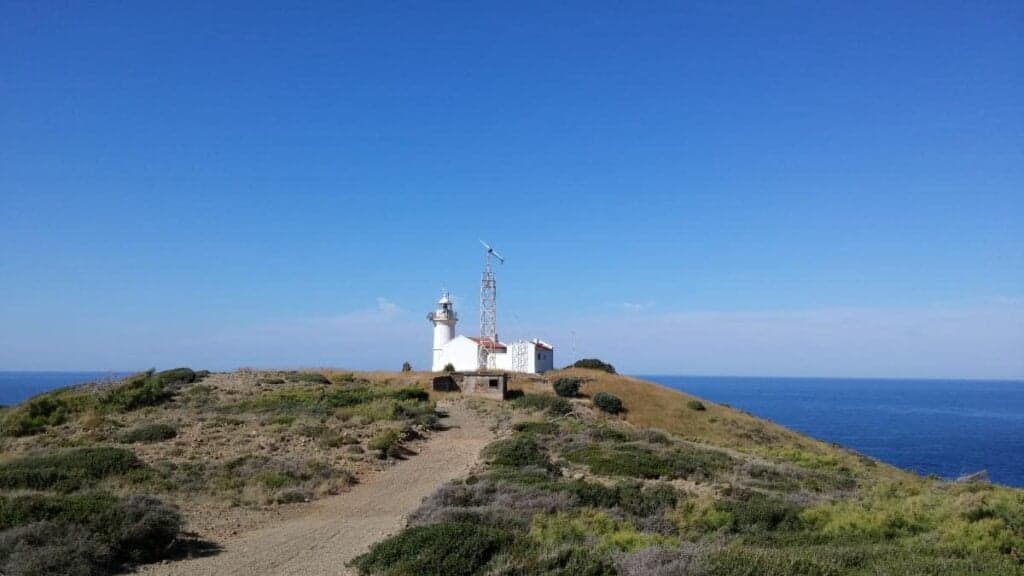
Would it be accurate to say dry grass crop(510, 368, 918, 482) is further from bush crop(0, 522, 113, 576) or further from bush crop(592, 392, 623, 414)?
bush crop(0, 522, 113, 576)

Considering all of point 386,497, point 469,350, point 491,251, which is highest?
point 491,251

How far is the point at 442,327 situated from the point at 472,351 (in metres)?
3.29

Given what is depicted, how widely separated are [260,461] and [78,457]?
3.97 metres

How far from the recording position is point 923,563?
804 cm

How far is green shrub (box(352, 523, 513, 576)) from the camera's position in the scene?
8305mm

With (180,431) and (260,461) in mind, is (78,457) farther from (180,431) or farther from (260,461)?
(180,431)

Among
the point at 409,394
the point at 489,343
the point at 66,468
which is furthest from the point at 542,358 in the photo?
the point at 66,468

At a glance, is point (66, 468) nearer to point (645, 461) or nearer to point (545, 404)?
point (645, 461)

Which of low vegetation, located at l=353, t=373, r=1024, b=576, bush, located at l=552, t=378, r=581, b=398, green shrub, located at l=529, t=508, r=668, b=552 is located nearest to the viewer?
low vegetation, located at l=353, t=373, r=1024, b=576

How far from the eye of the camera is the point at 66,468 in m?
15.0

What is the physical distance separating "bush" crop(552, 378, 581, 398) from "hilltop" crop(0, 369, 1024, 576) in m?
9.54

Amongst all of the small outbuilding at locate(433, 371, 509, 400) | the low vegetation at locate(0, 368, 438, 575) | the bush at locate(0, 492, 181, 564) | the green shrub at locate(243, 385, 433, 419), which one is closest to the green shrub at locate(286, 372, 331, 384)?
the low vegetation at locate(0, 368, 438, 575)

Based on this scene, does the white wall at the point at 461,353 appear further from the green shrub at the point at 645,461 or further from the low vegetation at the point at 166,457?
the green shrub at the point at 645,461

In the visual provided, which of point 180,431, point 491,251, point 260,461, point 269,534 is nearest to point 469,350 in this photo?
point 491,251
